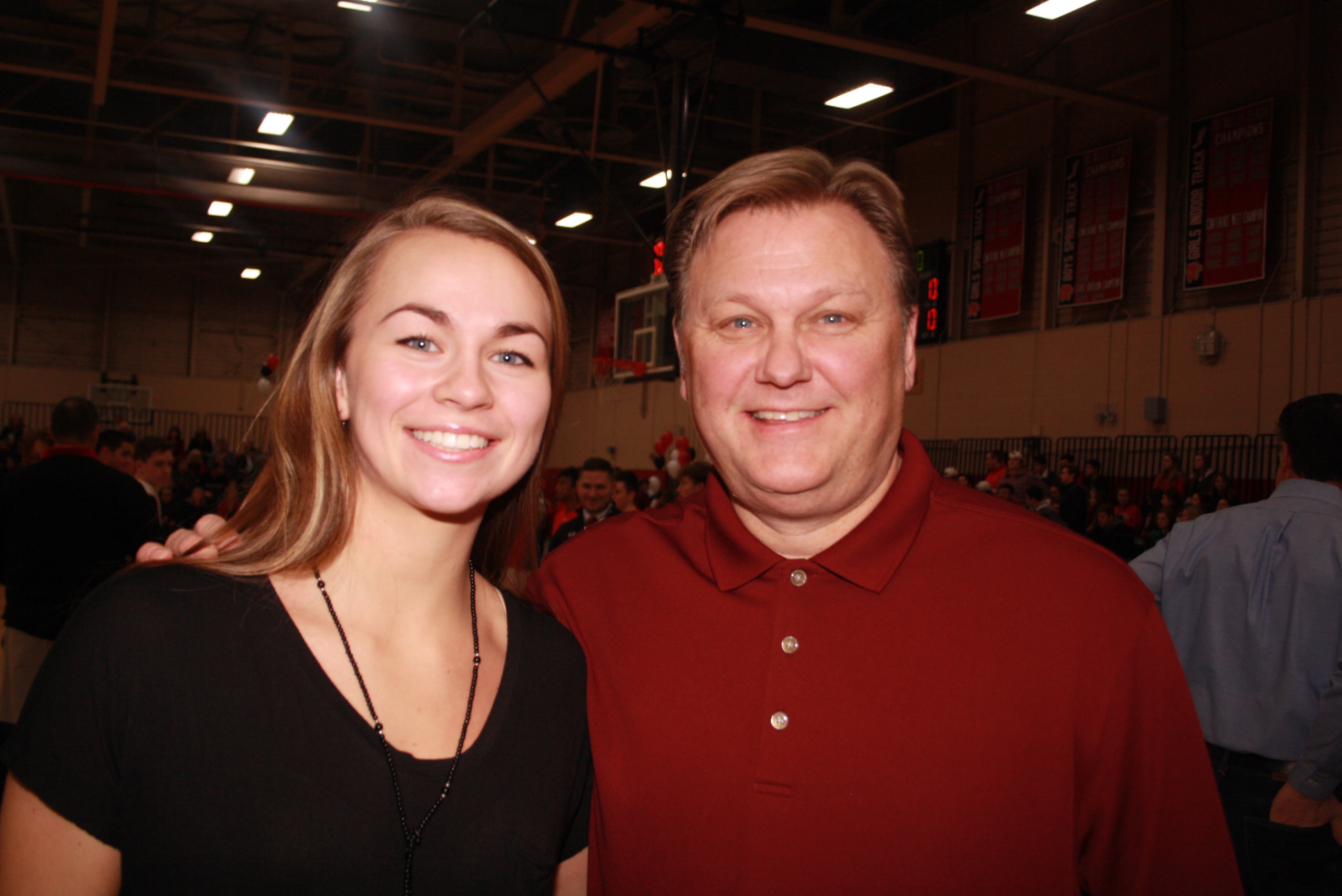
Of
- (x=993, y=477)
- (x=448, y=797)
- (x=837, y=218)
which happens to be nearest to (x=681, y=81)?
(x=993, y=477)

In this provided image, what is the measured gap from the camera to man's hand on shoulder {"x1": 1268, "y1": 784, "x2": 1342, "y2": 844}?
2.72 metres

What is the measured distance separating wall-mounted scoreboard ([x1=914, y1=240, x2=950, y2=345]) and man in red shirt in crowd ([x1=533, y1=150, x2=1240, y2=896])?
12707 mm

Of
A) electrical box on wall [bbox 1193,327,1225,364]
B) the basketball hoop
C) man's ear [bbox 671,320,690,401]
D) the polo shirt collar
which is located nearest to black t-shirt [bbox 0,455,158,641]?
man's ear [bbox 671,320,690,401]

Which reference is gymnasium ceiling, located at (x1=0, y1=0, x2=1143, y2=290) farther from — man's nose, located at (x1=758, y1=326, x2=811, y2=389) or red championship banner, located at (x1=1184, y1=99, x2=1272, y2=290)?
man's nose, located at (x1=758, y1=326, x2=811, y2=389)

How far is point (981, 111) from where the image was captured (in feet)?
A: 44.4

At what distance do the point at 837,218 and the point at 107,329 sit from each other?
25172 millimetres

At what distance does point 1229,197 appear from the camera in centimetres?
1053

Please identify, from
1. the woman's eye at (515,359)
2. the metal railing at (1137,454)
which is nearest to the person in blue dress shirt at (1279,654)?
the woman's eye at (515,359)

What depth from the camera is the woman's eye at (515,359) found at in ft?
5.17

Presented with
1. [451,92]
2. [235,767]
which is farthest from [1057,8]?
[451,92]

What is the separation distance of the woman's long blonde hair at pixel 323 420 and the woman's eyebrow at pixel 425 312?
0.31 feet

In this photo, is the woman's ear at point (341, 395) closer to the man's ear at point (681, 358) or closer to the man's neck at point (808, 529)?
the man's ear at point (681, 358)

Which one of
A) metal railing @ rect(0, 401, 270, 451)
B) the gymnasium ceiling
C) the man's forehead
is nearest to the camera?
the man's forehead

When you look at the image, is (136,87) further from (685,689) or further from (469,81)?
(685,689)
